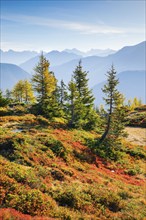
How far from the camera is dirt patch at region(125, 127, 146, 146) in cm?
4666

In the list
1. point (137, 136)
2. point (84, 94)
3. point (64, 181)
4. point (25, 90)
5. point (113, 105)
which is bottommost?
point (137, 136)

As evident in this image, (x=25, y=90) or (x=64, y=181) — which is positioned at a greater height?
(x=25, y=90)

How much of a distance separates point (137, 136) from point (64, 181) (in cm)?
3690

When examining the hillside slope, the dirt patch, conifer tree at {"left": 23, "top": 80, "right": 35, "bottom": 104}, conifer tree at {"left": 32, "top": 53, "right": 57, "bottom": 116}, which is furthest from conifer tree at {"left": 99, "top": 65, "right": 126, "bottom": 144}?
conifer tree at {"left": 23, "top": 80, "right": 35, "bottom": 104}

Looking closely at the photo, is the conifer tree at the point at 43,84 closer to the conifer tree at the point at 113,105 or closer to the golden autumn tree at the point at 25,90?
the conifer tree at the point at 113,105

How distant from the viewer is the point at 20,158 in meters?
19.9

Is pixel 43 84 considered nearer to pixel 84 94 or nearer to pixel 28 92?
pixel 84 94

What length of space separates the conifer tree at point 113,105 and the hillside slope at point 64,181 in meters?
5.16

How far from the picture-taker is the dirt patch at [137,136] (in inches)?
1837

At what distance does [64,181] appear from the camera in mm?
18484

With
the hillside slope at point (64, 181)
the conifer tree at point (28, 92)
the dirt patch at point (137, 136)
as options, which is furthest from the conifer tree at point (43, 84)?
the conifer tree at point (28, 92)

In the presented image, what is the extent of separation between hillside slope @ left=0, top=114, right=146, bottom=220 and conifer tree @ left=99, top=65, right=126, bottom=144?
16.9 ft

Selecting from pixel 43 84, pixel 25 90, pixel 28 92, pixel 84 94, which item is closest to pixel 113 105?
pixel 84 94

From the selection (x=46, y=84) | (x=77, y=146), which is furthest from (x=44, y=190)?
(x=46, y=84)
